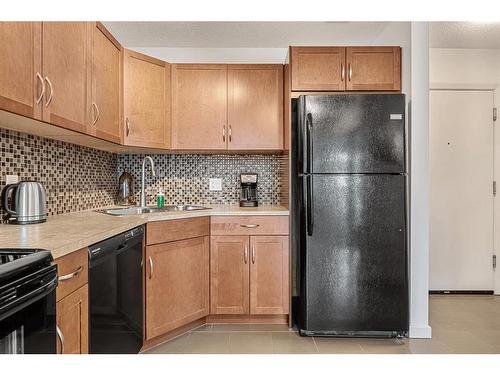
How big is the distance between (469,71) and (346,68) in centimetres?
154

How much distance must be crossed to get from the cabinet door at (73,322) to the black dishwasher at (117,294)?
0.05m

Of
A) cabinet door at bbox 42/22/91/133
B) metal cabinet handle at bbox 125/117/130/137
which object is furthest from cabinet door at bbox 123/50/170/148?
cabinet door at bbox 42/22/91/133

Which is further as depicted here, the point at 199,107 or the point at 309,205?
the point at 199,107

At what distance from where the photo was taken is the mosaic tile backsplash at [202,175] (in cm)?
319

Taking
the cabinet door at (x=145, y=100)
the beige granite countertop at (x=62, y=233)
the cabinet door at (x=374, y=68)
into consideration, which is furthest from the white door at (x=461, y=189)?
the beige granite countertop at (x=62, y=233)

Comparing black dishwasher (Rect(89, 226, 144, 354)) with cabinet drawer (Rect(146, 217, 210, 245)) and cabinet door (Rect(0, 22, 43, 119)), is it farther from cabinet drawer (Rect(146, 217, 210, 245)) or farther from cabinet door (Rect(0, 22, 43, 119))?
cabinet door (Rect(0, 22, 43, 119))

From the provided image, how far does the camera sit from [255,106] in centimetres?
291

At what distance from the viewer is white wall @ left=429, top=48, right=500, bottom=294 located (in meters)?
3.38

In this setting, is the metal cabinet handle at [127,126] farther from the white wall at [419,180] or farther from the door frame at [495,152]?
the door frame at [495,152]

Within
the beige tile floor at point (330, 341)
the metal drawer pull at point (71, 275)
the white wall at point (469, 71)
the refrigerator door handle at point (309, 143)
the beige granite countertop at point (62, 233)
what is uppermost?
the white wall at point (469, 71)

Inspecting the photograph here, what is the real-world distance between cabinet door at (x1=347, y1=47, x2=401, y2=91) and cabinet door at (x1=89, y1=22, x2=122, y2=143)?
157cm

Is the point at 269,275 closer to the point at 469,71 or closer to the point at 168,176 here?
the point at 168,176

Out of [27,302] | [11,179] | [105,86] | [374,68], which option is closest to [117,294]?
[11,179]

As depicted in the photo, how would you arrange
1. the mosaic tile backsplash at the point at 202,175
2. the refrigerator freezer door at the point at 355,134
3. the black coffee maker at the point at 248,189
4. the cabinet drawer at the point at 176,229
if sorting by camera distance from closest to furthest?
1. the cabinet drawer at the point at 176,229
2. the refrigerator freezer door at the point at 355,134
3. the black coffee maker at the point at 248,189
4. the mosaic tile backsplash at the point at 202,175
